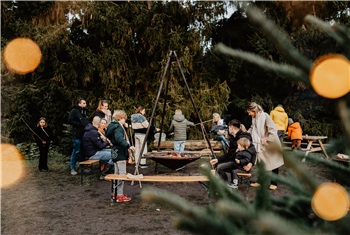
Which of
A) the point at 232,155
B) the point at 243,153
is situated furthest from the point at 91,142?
the point at 243,153

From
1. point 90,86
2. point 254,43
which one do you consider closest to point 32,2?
point 90,86

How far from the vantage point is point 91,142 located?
8.04m

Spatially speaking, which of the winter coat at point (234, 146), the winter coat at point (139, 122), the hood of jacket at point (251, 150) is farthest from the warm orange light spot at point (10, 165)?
the hood of jacket at point (251, 150)

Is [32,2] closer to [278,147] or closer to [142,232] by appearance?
[142,232]

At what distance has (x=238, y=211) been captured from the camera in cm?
66

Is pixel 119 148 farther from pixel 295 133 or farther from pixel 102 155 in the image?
pixel 295 133

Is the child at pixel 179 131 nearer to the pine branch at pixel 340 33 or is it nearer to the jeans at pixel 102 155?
the jeans at pixel 102 155

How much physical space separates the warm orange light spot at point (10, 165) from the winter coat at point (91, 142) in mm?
2217

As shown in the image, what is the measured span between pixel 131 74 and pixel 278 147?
43.0 ft

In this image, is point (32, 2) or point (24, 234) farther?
point (32, 2)

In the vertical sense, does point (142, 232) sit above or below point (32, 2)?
below

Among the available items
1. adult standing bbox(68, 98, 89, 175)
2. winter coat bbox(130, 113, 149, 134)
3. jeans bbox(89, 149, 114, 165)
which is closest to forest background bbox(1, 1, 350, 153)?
winter coat bbox(130, 113, 149, 134)

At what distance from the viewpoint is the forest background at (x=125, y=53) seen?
13016 millimetres

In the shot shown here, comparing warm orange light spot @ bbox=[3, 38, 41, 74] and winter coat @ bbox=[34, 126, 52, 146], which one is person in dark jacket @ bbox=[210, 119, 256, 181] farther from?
warm orange light spot @ bbox=[3, 38, 41, 74]
